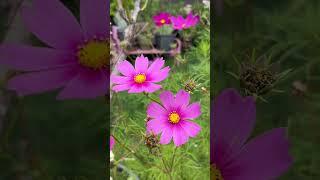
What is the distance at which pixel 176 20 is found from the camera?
0.74 m

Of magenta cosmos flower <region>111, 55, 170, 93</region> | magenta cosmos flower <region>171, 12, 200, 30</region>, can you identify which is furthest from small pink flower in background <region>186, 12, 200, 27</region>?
magenta cosmos flower <region>111, 55, 170, 93</region>

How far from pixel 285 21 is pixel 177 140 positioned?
24cm

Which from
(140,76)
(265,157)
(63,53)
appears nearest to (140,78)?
(140,76)

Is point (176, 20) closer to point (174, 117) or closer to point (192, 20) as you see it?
point (192, 20)

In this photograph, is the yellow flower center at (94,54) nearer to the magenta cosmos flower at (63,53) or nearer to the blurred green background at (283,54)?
the magenta cosmos flower at (63,53)

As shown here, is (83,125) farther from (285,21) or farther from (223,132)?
(285,21)

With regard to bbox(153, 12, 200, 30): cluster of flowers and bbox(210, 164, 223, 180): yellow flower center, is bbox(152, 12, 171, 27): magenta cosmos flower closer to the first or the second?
bbox(153, 12, 200, 30): cluster of flowers

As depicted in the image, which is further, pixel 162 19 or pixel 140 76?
pixel 162 19

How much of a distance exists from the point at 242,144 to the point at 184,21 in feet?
0.79

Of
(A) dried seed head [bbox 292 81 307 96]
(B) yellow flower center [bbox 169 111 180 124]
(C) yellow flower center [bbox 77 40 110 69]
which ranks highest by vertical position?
(C) yellow flower center [bbox 77 40 110 69]

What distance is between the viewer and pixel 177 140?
2.10 ft

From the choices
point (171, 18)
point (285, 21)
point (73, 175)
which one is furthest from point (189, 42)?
point (73, 175)

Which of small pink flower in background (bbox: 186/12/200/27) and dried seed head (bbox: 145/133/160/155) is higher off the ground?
small pink flower in background (bbox: 186/12/200/27)

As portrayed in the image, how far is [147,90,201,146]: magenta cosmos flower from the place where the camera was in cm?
63
